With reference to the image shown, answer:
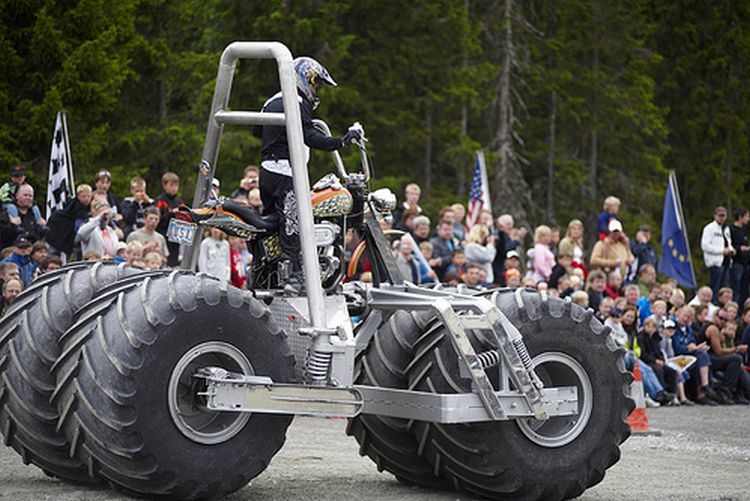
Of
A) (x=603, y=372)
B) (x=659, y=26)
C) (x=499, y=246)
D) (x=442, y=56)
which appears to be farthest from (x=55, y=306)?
(x=659, y=26)

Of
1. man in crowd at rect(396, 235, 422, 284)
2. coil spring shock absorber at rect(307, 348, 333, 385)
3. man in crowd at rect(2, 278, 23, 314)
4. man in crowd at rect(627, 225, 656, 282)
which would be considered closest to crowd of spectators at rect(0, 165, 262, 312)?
man in crowd at rect(2, 278, 23, 314)

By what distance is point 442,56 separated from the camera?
122 ft

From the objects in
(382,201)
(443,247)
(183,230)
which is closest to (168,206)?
(443,247)

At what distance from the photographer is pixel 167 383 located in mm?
8352

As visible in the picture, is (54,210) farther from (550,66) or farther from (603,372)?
(550,66)

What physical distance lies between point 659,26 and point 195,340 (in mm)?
40340

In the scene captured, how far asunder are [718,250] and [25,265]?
13.9 m

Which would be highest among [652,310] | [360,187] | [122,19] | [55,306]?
[122,19]

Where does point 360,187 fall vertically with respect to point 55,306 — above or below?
above

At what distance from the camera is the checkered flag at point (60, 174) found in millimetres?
17766

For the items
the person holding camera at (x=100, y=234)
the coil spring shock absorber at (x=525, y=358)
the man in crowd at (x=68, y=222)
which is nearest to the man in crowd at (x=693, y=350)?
the person holding camera at (x=100, y=234)

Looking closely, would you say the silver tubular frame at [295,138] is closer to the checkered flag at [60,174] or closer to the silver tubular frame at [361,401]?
the silver tubular frame at [361,401]

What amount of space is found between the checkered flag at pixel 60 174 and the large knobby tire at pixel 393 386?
8.59 metres

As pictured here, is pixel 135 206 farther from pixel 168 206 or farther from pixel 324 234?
pixel 324 234
